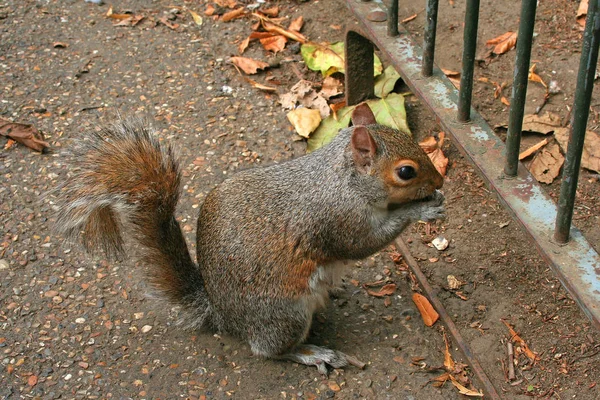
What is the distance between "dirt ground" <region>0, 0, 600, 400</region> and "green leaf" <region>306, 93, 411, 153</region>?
0.26 feet

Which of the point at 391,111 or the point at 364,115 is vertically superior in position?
the point at 364,115

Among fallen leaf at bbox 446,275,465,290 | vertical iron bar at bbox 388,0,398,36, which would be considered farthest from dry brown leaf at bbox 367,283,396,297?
vertical iron bar at bbox 388,0,398,36

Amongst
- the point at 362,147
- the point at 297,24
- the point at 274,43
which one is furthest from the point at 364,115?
the point at 297,24

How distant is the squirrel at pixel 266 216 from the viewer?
2.43 m

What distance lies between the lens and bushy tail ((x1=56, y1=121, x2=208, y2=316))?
2387mm

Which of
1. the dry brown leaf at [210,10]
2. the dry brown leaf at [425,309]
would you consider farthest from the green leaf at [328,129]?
the dry brown leaf at [210,10]

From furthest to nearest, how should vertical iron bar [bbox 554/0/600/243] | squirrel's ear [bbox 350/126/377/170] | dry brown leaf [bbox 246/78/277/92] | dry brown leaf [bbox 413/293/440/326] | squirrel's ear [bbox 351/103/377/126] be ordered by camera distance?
dry brown leaf [bbox 246/78/277/92]
dry brown leaf [bbox 413/293/440/326]
squirrel's ear [bbox 351/103/377/126]
squirrel's ear [bbox 350/126/377/170]
vertical iron bar [bbox 554/0/600/243]

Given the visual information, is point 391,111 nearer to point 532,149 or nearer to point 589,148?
point 532,149

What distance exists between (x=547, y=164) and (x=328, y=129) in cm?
95

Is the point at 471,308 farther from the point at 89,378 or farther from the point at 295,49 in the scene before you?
the point at 295,49

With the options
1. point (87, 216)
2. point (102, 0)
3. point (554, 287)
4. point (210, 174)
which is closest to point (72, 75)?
point (102, 0)

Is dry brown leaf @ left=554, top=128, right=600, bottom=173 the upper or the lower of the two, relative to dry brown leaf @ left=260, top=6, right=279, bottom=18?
lower

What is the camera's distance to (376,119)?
355cm

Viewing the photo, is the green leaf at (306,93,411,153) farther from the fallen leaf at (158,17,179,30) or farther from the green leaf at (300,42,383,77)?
the fallen leaf at (158,17,179,30)
